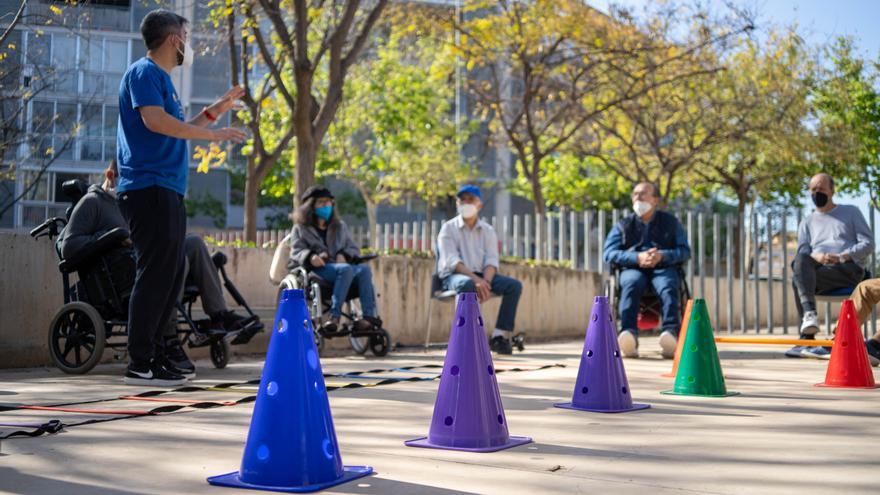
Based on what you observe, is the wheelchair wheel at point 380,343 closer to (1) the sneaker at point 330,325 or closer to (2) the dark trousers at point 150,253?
(1) the sneaker at point 330,325

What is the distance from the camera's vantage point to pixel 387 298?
1164cm

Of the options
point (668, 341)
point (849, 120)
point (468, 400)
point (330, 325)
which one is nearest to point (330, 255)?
point (330, 325)

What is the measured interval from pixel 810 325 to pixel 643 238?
66.5 inches

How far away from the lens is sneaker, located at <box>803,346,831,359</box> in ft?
30.6

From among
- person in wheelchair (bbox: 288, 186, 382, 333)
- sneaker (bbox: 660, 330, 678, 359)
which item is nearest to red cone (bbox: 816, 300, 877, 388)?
sneaker (bbox: 660, 330, 678, 359)

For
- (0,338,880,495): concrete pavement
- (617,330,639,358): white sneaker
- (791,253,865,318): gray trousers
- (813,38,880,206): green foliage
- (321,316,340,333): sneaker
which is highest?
(813,38,880,206): green foliage

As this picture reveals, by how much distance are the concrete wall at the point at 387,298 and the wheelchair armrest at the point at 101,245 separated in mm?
1118

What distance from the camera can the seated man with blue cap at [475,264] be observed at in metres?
9.90

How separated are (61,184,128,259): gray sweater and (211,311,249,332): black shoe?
0.90 metres

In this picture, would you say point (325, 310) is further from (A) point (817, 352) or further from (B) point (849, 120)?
(B) point (849, 120)

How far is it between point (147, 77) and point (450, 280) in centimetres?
426

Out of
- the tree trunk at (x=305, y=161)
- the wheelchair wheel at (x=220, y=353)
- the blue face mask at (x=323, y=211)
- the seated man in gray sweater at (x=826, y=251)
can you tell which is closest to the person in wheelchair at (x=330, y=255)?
the blue face mask at (x=323, y=211)

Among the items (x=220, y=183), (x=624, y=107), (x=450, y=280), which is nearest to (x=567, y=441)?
(x=450, y=280)

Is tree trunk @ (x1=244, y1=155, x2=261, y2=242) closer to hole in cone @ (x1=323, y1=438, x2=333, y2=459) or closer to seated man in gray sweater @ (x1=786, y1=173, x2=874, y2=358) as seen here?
seated man in gray sweater @ (x1=786, y1=173, x2=874, y2=358)
